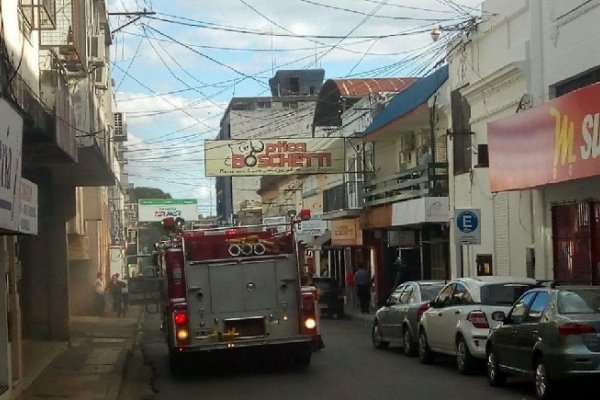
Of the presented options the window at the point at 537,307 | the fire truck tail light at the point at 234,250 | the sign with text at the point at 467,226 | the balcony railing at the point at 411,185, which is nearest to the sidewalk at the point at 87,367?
the fire truck tail light at the point at 234,250

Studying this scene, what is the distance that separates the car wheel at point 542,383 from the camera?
1350 cm

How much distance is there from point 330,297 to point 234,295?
63.0ft

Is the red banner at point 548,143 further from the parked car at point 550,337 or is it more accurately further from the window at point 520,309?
the parked car at point 550,337

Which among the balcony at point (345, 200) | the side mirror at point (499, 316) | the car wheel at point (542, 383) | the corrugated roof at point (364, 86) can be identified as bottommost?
the car wheel at point (542, 383)

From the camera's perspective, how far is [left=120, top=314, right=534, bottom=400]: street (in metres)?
15.6

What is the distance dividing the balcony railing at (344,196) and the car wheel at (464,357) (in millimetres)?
24929

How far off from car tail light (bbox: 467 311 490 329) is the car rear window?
0.48 meters

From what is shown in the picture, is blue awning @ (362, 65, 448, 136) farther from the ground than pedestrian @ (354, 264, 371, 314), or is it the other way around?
blue awning @ (362, 65, 448, 136)

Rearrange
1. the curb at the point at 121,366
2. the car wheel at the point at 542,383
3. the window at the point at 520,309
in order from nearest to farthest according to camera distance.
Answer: the car wheel at the point at 542,383
the window at the point at 520,309
the curb at the point at 121,366

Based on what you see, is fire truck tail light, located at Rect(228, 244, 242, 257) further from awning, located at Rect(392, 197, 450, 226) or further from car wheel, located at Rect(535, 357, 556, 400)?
awning, located at Rect(392, 197, 450, 226)

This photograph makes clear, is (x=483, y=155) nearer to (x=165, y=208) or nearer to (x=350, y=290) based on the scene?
(x=350, y=290)

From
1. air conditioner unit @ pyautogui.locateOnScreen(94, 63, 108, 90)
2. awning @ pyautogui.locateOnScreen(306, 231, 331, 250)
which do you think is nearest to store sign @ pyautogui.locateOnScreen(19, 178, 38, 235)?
air conditioner unit @ pyautogui.locateOnScreen(94, 63, 108, 90)

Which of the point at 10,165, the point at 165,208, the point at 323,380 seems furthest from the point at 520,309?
the point at 165,208

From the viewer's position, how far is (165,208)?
85.9 meters
